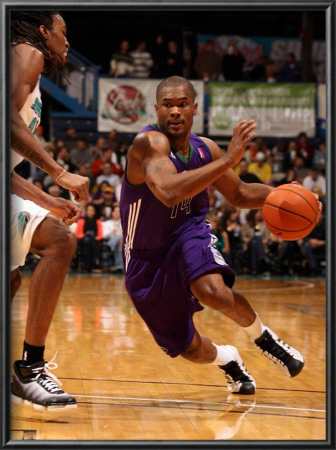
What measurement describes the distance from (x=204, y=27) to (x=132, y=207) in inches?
692

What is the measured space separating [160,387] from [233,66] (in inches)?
546

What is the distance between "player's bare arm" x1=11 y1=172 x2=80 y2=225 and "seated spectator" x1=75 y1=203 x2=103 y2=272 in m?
9.09

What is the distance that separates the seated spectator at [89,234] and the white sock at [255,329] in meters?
8.51

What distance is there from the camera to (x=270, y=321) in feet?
27.1

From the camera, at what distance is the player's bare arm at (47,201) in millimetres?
3883

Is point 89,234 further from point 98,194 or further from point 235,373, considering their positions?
point 235,373

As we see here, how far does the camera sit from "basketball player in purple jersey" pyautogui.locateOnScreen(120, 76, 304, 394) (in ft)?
14.7

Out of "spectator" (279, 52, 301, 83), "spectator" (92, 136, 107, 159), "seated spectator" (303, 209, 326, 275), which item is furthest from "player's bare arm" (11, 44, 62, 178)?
"spectator" (279, 52, 301, 83)

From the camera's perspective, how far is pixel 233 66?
17.9m

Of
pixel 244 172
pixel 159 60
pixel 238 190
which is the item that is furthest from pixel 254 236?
pixel 238 190

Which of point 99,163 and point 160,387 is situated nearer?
point 160,387

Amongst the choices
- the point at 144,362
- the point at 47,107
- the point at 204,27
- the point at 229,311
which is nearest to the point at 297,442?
the point at 229,311

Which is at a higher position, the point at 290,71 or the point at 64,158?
the point at 290,71

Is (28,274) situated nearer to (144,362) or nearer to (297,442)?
(144,362)
